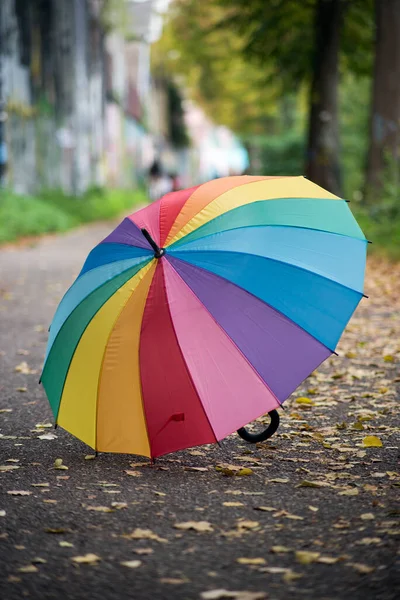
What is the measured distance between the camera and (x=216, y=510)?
433 centimetres

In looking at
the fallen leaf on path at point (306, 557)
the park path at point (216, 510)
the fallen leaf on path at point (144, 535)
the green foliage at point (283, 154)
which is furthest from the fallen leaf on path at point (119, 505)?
the green foliage at point (283, 154)

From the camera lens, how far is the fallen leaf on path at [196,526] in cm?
408

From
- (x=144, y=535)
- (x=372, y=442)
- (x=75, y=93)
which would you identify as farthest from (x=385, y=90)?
(x=75, y=93)

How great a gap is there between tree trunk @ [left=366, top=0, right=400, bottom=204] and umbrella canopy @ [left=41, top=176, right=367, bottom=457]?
13711mm

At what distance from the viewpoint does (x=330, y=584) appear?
3400 mm

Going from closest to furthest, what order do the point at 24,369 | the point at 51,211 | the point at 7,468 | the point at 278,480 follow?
the point at 278,480 → the point at 7,468 → the point at 24,369 → the point at 51,211

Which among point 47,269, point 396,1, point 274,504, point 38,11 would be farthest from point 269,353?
point 38,11

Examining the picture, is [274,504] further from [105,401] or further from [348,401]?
[348,401]

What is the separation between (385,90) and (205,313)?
14.7m

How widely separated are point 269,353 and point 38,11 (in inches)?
1060

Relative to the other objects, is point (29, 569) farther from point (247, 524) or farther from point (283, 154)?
point (283, 154)

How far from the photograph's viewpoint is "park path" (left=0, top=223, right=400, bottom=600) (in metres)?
3.49

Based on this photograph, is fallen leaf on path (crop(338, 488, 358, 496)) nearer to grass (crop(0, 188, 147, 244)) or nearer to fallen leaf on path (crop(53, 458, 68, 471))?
fallen leaf on path (crop(53, 458, 68, 471))

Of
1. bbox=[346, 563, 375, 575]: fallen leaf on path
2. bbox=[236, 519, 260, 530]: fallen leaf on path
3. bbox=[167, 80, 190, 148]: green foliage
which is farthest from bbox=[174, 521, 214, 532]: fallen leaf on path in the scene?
bbox=[167, 80, 190, 148]: green foliage
